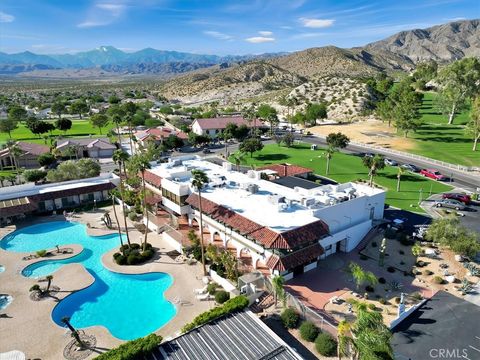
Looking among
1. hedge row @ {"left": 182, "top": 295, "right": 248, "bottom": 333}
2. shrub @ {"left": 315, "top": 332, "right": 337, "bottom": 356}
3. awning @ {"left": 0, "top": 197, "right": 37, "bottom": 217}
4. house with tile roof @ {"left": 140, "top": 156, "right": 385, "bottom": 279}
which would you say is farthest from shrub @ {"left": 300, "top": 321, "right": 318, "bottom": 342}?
awning @ {"left": 0, "top": 197, "right": 37, "bottom": 217}

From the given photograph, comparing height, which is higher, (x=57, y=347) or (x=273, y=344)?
(x=273, y=344)

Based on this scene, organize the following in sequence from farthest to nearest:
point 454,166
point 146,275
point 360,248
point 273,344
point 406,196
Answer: point 454,166
point 406,196
point 360,248
point 146,275
point 273,344

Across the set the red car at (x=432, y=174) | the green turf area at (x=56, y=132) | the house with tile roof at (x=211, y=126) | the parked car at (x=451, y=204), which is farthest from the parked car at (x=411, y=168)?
the green turf area at (x=56, y=132)

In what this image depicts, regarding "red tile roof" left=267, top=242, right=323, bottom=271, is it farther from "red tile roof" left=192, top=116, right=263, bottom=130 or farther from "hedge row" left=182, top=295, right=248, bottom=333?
"red tile roof" left=192, top=116, right=263, bottom=130

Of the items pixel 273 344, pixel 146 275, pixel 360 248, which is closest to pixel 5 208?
pixel 146 275

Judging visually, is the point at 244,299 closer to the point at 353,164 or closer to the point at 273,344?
the point at 273,344
